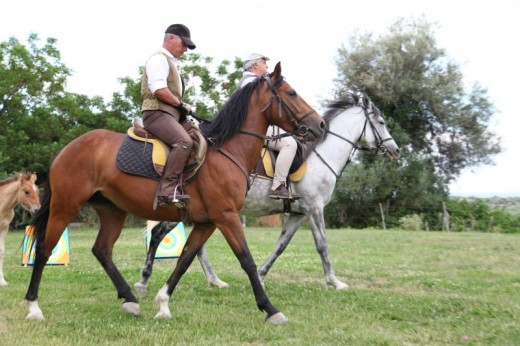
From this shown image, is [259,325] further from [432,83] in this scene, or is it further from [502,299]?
[432,83]

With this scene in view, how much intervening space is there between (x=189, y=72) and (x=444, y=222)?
1737 cm

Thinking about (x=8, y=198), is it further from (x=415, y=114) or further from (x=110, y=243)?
(x=415, y=114)

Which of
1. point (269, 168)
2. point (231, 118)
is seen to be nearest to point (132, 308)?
point (231, 118)

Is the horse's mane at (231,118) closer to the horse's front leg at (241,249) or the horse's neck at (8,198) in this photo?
the horse's front leg at (241,249)

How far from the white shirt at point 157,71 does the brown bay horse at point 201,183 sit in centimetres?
82

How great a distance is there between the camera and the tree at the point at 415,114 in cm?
3297

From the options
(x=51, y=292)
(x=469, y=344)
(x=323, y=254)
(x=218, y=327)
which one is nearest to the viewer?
(x=469, y=344)

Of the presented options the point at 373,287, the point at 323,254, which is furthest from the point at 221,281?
the point at 373,287

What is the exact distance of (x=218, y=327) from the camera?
593 cm

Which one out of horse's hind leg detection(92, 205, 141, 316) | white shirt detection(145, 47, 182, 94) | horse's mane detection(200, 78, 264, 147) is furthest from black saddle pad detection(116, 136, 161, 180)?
horse's hind leg detection(92, 205, 141, 316)

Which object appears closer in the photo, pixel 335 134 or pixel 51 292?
pixel 51 292

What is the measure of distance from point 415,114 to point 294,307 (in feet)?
99.5

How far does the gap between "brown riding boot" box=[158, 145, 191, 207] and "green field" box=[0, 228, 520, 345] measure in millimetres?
1375

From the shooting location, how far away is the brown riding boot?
610cm
